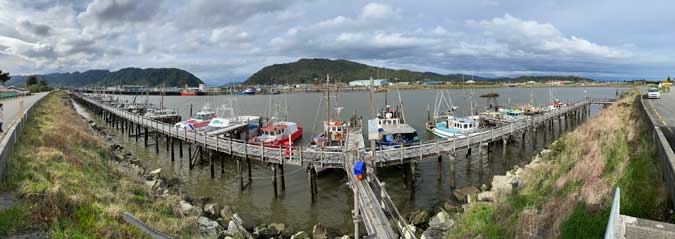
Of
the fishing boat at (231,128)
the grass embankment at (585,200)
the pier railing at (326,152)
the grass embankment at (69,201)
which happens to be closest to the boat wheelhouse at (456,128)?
the pier railing at (326,152)

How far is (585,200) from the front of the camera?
8.98 metres

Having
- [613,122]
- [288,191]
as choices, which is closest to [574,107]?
[613,122]

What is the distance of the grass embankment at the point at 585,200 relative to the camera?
8.03 m

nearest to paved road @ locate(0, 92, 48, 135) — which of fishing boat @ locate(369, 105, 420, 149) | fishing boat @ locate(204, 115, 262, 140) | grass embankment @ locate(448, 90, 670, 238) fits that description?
fishing boat @ locate(204, 115, 262, 140)

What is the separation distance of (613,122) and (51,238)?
86.0ft

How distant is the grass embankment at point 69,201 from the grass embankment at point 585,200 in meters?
10.7

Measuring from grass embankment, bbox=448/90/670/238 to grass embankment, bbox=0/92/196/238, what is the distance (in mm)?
10674

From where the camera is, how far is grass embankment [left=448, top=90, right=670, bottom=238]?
803cm

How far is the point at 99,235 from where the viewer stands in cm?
880

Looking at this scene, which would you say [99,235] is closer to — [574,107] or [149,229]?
[149,229]

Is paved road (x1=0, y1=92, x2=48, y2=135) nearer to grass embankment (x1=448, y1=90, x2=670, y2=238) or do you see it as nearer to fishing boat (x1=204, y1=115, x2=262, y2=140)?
fishing boat (x1=204, y1=115, x2=262, y2=140)

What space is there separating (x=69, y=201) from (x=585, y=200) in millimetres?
14619

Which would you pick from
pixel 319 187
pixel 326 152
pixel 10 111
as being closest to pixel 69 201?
pixel 326 152

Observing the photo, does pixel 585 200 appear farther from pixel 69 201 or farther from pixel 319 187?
pixel 319 187
